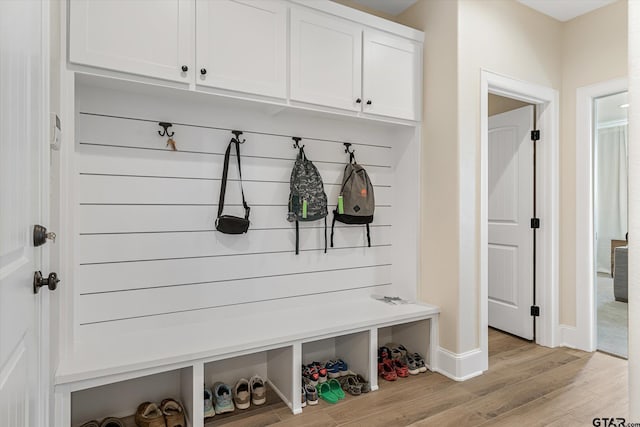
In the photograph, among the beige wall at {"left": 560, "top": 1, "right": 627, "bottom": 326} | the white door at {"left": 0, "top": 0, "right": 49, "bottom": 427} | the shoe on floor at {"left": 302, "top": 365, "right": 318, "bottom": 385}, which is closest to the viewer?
the white door at {"left": 0, "top": 0, "right": 49, "bottom": 427}

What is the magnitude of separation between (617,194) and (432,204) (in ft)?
18.9

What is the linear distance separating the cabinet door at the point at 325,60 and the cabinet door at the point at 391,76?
8 centimetres

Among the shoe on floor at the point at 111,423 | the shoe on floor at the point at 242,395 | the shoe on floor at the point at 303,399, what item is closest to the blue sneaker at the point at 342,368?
the shoe on floor at the point at 303,399

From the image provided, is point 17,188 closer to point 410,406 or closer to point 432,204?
point 410,406

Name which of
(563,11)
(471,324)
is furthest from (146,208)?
(563,11)

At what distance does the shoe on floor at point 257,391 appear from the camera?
2.18m

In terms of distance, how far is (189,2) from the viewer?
1881mm

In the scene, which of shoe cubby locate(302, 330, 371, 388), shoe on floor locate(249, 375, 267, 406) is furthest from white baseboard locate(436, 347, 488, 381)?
shoe on floor locate(249, 375, 267, 406)

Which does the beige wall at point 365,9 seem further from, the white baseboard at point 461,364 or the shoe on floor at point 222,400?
the shoe on floor at point 222,400

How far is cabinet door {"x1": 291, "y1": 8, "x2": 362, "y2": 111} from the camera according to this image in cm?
221

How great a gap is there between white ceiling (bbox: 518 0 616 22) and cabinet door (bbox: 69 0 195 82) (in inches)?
99.3

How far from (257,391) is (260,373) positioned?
0.22m

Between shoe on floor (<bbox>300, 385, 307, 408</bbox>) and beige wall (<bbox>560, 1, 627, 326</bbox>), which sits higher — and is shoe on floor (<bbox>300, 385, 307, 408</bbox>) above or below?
below

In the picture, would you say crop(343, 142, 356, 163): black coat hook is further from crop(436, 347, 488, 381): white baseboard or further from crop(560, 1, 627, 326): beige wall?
crop(560, 1, 627, 326): beige wall
